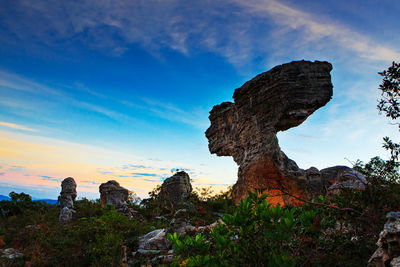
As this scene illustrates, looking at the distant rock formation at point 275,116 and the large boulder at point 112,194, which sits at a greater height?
the distant rock formation at point 275,116

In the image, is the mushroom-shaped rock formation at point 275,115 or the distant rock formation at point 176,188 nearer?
the mushroom-shaped rock formation at point 275,115

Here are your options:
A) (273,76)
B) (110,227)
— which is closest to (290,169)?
(273,76)

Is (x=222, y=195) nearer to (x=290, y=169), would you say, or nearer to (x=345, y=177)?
(x=290, y=169)

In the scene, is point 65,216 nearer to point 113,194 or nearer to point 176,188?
point 113,194

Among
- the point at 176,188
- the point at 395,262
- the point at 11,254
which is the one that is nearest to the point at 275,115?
the point at 176,188

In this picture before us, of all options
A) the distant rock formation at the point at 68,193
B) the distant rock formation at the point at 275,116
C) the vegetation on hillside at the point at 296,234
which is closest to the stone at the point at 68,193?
the distant rock formation at the point at 68,193

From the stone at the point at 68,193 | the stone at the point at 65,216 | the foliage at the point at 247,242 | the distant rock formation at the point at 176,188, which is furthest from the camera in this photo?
the stone at the point at 68,193

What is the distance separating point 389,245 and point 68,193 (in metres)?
27.5

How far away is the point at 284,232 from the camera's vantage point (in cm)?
253

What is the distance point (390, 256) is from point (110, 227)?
414 inches

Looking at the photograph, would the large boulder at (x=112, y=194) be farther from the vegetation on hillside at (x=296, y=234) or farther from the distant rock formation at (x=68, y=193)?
the vegetation on hillside at (x=296, y=234)

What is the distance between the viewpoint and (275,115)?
644 inches

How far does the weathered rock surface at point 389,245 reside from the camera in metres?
2.71

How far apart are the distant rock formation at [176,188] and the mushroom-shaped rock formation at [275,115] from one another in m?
6.22
